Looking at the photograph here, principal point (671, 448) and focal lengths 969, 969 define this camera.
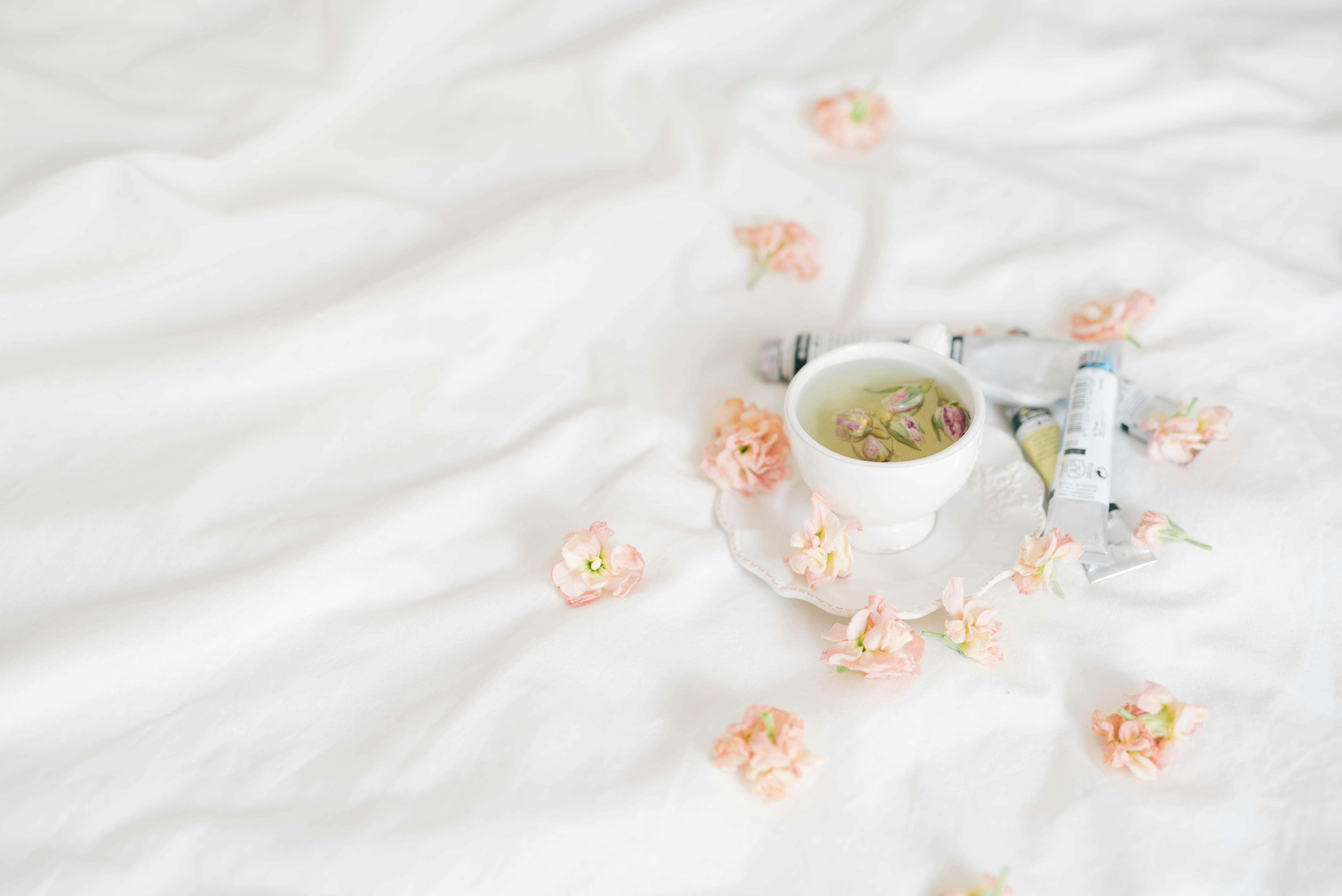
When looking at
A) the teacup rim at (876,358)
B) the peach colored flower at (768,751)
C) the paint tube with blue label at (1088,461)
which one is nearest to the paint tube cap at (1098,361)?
the paint tube with blue label at (1088,461)

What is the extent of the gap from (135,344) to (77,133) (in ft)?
1.06

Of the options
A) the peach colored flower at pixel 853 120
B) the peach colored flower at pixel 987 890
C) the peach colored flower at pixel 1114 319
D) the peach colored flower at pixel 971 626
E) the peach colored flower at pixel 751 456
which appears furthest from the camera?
the peach colored flower at pixel 853 120

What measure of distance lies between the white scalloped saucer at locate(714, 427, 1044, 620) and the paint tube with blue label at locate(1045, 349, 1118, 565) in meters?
0.02

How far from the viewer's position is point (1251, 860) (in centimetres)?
57

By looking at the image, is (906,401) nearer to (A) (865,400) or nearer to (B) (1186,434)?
(A) (865,400)

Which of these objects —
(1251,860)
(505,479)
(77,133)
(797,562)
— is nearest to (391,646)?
(505,479)

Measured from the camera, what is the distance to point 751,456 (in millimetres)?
763

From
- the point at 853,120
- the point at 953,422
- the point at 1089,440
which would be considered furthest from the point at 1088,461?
the point at 853,120

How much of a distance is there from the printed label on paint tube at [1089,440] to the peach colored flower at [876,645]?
187 millimetres

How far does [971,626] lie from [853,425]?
0.16 meters

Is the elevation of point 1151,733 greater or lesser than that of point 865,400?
lesser

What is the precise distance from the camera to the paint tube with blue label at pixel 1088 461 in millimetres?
716

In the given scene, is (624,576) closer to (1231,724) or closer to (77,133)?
(1231,724)

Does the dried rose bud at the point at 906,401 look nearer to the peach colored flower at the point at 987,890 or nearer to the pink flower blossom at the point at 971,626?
the pink flower blossom at the point at 971,626
